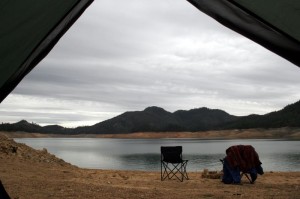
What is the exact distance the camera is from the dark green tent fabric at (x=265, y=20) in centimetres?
254

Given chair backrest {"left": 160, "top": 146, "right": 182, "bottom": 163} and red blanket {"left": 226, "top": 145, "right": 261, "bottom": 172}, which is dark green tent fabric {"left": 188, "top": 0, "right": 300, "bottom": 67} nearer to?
red blanket {"left": 226, "top": 145, "right": 261, "bottom": 172}

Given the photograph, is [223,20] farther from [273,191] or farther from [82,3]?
[273,191]

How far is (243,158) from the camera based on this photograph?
9.85 metres

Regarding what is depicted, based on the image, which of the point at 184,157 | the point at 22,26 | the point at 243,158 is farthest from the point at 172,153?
the point at 184,157

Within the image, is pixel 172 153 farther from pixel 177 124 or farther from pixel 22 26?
pixel 177 124

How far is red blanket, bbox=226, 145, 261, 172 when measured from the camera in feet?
32.1

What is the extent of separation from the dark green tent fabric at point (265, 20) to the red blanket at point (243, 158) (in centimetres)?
700

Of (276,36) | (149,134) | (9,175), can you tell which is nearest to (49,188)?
(9,175)

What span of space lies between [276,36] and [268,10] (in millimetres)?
347

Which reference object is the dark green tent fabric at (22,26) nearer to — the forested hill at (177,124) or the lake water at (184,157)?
the lake water at (184,157)

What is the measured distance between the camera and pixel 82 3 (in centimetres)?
318

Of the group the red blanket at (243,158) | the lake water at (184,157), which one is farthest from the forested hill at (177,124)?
the red blanket at (243,158)

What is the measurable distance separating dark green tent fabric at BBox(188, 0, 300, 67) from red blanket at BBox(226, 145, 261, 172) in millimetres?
7001

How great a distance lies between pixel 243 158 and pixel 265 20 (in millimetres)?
7714
